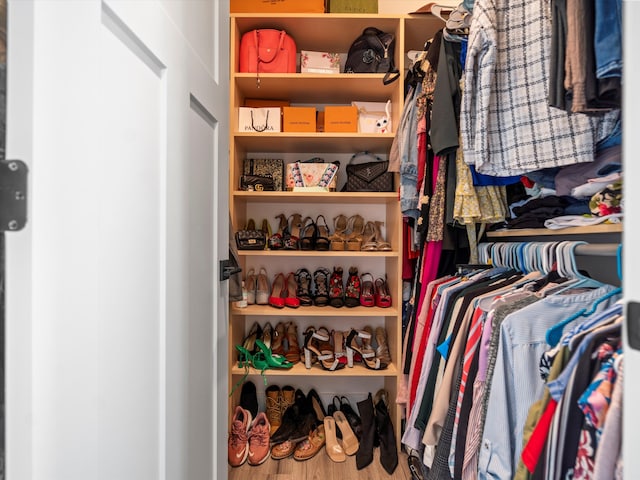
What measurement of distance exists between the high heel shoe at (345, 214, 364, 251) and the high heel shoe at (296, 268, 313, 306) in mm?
315

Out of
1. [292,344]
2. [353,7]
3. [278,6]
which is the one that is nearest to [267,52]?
[278,6]

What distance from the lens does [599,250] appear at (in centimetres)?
92

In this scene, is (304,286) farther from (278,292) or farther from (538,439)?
(538,439)

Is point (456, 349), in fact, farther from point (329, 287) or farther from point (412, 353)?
point (329, 287)

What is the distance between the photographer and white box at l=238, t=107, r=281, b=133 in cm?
210

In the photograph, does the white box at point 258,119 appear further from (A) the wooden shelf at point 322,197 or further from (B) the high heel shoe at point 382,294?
(B) the high heel shoe at point 382,294

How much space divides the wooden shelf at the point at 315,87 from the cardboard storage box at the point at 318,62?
0.30 ft

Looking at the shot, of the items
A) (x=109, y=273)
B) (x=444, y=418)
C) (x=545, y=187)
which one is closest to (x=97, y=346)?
(x=109, y=273)

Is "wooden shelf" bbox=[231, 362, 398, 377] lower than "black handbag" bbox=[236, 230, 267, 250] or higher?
lower

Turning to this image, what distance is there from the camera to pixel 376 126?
7.05ft

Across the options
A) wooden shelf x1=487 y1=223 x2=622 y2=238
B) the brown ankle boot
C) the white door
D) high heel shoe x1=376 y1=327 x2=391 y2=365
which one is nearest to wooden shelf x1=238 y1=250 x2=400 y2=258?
high heel shoe x1=376 y1=327 x2=391 y2=365

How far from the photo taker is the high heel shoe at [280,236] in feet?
6.96

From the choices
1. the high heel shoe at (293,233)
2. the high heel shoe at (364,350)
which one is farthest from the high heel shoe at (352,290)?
the high heel shoe at (293,233)

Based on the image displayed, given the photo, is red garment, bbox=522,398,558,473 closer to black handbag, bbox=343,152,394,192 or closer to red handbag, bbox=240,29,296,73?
black handbag, bbox=343,152,394,192
